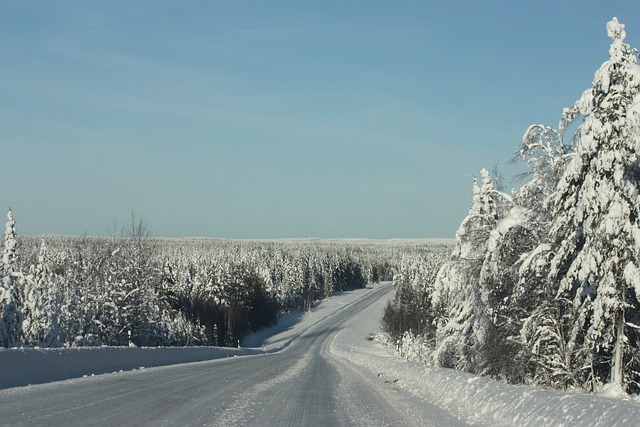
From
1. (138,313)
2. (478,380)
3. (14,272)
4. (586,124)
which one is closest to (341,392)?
(478,380)

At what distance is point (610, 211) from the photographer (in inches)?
607

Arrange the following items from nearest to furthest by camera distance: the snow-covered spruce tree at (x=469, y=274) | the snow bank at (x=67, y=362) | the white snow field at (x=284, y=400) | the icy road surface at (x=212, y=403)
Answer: the white snow field at (x=284, y=400)
the icy road surface at (x=212, y=403)
the snow bank at (x=67, y=362)
the snow-covered spruce tree at (x=469, y=274)

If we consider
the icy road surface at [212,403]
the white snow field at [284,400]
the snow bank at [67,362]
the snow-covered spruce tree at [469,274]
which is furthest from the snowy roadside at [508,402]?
the snow-covered spruce tree at [469,274]

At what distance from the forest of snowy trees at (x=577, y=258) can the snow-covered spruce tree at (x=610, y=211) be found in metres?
0.02

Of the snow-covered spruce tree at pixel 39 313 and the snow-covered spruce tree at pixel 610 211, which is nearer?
the snow-covered spruce tree at pixel 610 211

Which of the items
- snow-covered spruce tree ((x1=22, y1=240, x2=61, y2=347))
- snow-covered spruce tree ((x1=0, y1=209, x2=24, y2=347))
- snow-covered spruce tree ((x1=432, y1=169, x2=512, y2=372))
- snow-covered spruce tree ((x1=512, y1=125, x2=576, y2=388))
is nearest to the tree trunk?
snow-covered spruce tree ((x1=512, y1=125, x2=576, y2=388))

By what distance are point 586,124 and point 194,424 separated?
38.9 feet

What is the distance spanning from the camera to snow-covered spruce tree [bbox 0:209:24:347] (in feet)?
103

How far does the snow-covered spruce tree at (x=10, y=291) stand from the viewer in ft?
103

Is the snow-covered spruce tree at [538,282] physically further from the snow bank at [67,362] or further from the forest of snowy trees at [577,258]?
the snow bank at [67,362]

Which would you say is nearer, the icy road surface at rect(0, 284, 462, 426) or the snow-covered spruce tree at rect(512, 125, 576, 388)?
the icy road surface at rect(0, 284, 462, 426)

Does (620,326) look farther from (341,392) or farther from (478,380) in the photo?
(341,392)

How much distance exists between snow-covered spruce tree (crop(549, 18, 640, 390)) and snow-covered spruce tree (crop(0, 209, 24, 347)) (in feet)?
82.5

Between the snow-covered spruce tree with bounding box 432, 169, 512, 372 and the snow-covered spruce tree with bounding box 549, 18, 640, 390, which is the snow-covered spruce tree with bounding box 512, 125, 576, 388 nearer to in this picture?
the snow-covered spruce tree with bounding box 549, 18, 640, 390
